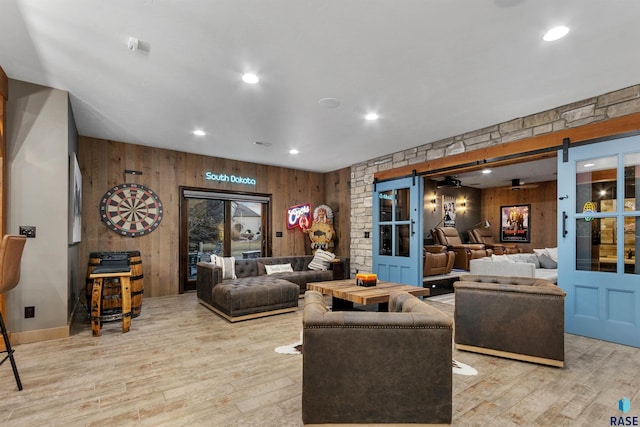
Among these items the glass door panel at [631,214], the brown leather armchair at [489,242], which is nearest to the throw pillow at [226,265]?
the glass door panel at [631,214]

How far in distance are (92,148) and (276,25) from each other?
4.63m

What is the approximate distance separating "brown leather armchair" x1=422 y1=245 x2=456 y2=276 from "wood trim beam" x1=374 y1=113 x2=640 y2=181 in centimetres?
194

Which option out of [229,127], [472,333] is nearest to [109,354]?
→ [229,127]

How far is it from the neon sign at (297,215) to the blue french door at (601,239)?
509 cm

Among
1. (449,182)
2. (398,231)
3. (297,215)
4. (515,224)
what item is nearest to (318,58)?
(398,231)

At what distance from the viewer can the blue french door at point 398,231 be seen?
5547 millimetres

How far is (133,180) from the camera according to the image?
18.3 ft

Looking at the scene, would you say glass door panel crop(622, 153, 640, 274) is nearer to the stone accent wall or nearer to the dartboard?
the stone accent wall

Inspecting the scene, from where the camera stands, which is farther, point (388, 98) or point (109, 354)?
point (388, 98)

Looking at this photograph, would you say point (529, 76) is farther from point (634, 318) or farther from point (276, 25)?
point (634, 318)

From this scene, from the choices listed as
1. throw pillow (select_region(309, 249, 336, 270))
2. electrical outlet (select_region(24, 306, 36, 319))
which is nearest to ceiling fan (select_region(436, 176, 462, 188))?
throw pillow (select_region(309, 249, 336, 270))

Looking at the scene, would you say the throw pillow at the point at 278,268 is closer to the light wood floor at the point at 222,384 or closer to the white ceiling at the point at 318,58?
the light wood floor at the point at 222,384

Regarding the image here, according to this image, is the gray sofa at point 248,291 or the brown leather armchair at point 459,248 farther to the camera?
→ the brown leather armchair at point 459,248

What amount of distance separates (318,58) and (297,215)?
5034 mm
